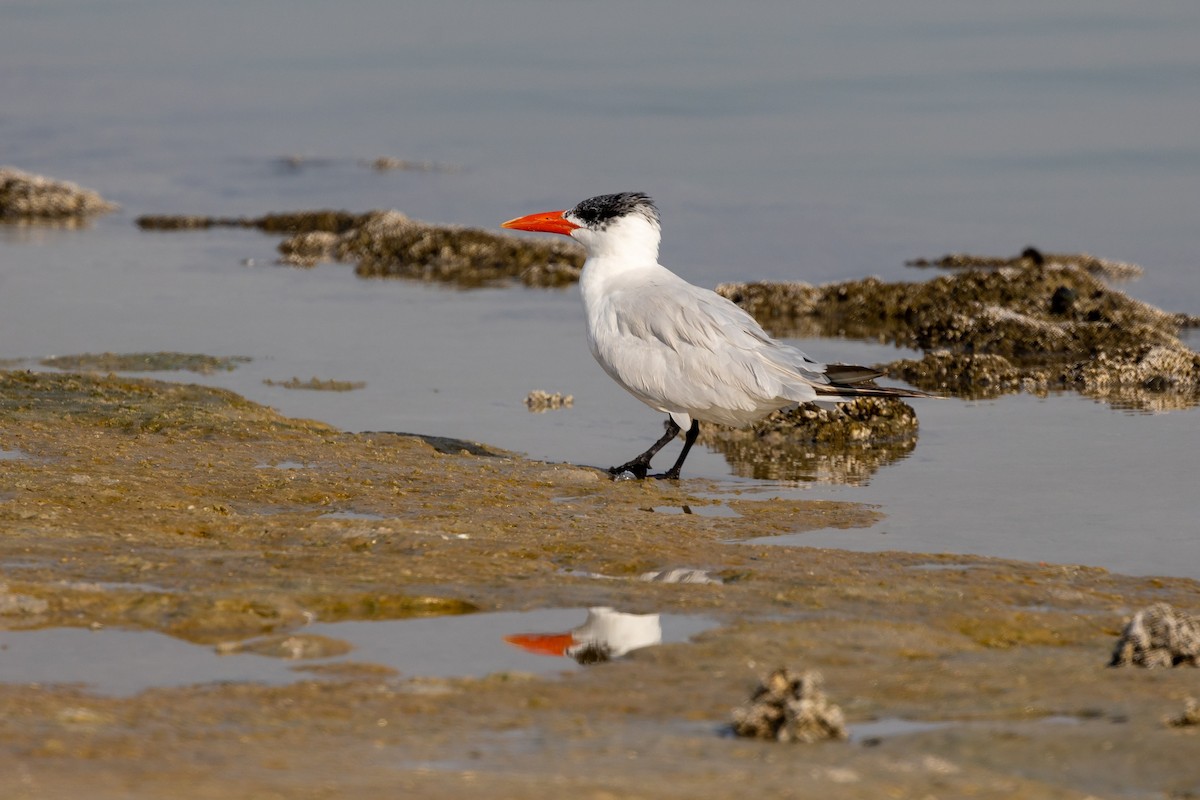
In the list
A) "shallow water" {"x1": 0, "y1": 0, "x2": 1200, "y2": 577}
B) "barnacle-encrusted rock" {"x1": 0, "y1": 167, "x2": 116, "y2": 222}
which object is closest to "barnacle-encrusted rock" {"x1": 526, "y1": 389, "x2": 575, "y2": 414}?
"shallow water" {"x1": 0, "y1": 0, "x2": 1200, "y2": 577}

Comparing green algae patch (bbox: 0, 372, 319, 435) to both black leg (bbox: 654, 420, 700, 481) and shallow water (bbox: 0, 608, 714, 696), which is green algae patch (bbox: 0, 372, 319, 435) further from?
shallow water (bbox: 0, 608, 714, 696)

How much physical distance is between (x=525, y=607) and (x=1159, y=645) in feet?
6.05

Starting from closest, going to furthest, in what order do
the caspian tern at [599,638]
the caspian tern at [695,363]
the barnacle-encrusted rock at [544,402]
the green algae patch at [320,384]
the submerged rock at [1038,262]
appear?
the caspian tern at [599,638] < the caspian tern at [695,363] < the barnacle-encrusted rock at [544,402] < the green algae patch at [320,384] < the submerged rock at [1038,262]

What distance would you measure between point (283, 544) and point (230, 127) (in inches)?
980

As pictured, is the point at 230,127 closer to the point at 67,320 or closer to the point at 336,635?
the point at 67,320

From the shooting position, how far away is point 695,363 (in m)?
7.87

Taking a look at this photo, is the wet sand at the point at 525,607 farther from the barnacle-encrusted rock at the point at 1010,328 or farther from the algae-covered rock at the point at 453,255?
the algae-covered rock at the point at 453,255

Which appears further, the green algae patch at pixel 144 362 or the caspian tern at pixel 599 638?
the green algae patch at pixel 144 362

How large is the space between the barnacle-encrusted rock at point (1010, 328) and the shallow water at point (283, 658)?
20.8 feet

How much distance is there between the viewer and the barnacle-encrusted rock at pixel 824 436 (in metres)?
8.68

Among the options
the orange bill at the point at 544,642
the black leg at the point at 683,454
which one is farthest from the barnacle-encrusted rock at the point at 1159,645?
the black leg at the point at 683,454

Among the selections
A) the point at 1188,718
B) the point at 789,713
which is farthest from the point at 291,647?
the point at 1188,718

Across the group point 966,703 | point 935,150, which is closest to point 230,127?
point 935,150

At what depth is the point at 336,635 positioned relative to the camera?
4.64 metres
